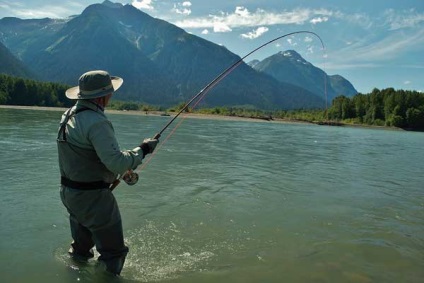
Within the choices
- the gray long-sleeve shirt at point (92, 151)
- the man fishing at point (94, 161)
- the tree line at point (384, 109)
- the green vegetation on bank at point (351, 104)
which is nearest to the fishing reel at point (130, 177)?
the man fishing at point (94, 161)

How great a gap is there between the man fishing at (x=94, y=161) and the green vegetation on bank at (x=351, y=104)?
107 metres

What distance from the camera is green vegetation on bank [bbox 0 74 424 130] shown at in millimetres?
121088

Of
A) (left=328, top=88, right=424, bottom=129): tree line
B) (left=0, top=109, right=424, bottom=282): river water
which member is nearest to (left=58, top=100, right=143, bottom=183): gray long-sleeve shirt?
(left=0, top=109, right=424, bottom=282): river water

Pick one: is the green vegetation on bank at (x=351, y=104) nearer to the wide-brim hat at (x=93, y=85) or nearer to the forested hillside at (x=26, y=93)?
the forested hillside at (x=26, y=93)

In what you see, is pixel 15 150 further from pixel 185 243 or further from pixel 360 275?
pixel 360 275

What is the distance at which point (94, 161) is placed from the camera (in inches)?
200

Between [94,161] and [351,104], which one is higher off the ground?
[351,104]

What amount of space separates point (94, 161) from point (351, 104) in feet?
492

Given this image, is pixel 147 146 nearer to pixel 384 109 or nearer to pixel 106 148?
pixel 106 148

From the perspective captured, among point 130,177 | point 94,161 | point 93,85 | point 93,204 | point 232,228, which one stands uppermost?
point 93,85

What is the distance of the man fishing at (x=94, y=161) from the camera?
4.84 meters

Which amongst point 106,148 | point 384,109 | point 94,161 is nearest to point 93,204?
point 94,161

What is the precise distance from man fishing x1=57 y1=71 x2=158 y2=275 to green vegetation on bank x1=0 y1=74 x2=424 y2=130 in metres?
107

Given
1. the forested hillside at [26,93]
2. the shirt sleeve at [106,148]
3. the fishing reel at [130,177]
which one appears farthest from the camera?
the forested hillside at [26,93]
